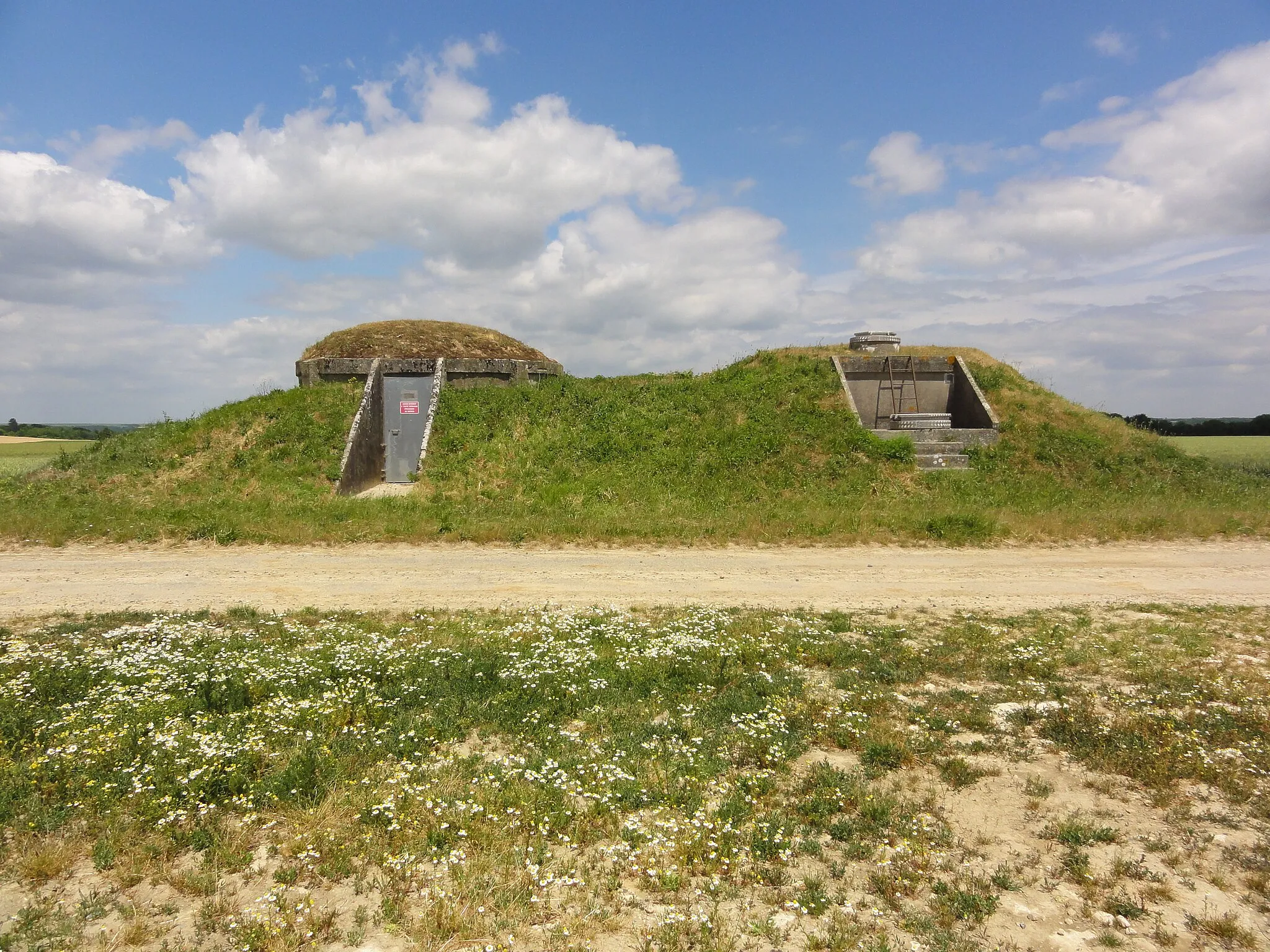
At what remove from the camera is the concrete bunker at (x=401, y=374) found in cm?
A: 2014

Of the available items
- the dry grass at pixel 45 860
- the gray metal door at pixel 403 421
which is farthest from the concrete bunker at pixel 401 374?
the dry grass at pixel 45 860

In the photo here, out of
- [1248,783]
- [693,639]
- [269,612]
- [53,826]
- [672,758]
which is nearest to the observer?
[53,826]

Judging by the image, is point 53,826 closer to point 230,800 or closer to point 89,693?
point 230,800

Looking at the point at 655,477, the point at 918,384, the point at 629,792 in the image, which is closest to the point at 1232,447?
the point at 918,384

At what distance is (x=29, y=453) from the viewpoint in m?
37.2

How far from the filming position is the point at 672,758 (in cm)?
550

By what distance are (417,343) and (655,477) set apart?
11.4 metres

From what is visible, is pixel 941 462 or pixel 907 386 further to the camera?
pixel 907 386

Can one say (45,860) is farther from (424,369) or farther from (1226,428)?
(1226,428)

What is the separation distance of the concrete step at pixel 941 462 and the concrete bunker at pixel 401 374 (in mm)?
13017

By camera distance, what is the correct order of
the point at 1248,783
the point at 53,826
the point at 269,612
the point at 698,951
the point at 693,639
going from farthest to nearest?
the point at 269,612, the point at 693,639, the point at 1248,783, the point at 53,826, the point at 698,951

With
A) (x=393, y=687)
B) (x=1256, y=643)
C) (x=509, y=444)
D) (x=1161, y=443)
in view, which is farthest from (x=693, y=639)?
(x=1161, y=443)

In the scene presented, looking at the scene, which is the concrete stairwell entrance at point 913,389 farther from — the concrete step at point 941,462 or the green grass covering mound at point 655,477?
the concrete step at point 941,462

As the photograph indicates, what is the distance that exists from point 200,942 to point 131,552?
11572 mm
